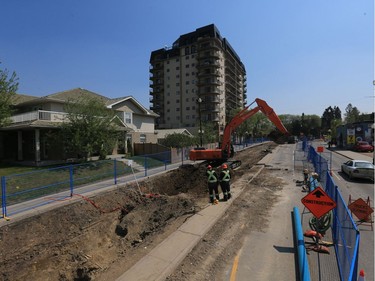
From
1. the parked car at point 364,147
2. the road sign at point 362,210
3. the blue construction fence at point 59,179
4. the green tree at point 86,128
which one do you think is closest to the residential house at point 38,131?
the green tree at point 86,128

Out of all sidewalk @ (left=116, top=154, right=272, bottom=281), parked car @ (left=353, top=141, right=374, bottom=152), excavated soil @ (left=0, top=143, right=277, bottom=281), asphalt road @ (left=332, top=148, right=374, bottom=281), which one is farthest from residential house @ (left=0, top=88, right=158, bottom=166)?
parked car @ (left=353, top=141, right=374, bottom=152)

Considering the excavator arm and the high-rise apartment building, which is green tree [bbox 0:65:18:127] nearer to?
the excavator arm

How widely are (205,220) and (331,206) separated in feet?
13.7

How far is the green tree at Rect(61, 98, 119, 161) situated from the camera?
62.9ft

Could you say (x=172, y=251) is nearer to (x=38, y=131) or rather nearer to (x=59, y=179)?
(x=59, y=179)

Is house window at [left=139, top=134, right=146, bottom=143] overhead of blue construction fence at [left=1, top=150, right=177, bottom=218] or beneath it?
overhead

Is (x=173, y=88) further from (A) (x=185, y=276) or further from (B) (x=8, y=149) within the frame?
(A) (x=185, y=276)

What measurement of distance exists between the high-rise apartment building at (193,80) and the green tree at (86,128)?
5738 centimetres

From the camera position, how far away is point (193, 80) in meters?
84.2

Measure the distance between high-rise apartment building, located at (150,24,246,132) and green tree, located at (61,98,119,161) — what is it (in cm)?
5738

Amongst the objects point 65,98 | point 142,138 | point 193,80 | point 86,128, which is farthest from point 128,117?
point 193,80

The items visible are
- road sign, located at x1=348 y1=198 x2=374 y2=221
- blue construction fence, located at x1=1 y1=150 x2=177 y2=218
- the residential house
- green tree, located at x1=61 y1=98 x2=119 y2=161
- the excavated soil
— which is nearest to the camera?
the excavated soil

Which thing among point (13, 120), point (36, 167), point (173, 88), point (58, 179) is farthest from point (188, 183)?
point (173, 88)

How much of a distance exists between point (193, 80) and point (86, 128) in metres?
68.6
